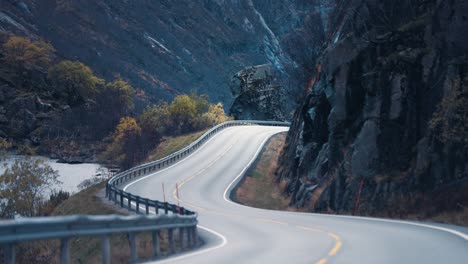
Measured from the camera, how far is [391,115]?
26.4 m

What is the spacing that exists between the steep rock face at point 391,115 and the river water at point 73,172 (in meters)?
38.2

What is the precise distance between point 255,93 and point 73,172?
1242 inches

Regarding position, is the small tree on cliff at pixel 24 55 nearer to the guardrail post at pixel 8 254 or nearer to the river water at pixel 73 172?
the river water at pixel 73 172

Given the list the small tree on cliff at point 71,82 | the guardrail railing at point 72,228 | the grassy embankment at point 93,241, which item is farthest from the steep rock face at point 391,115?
the small tree on cliff at point 71,82

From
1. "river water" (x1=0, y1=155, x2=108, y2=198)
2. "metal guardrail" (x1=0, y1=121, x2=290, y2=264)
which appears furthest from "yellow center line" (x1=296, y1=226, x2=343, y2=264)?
"river water" (x1=0, y1=155, x2=108, y2=198)

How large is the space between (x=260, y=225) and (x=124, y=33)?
176m

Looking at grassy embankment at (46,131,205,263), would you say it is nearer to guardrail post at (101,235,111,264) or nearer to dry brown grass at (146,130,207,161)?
guardrail post at (101,235,111,264)

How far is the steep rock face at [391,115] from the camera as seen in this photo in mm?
22016

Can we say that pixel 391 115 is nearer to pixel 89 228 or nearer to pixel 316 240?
pixel 316 240

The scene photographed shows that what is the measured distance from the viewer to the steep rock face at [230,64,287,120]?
297ft

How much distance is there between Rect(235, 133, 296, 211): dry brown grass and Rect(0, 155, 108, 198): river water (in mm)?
21813

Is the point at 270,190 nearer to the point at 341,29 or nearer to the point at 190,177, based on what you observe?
the point at 190,177

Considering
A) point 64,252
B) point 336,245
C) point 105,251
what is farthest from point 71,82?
point 64,252

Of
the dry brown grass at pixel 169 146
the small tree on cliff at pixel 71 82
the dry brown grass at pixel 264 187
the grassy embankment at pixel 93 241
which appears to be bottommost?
the grassy embankment at pixel 93 241
